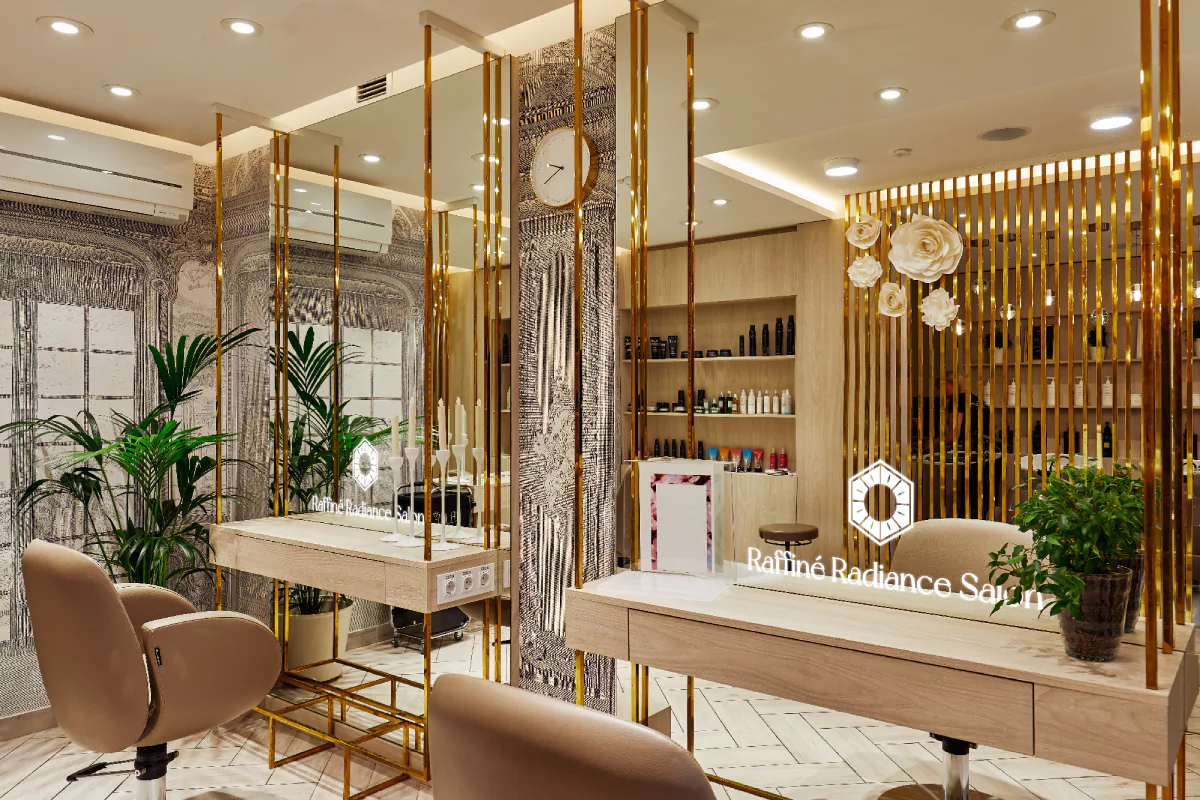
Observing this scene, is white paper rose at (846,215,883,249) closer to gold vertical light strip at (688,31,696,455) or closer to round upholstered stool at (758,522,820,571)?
gold vertical light strip at (688,31,696,455)

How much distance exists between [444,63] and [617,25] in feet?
2.56

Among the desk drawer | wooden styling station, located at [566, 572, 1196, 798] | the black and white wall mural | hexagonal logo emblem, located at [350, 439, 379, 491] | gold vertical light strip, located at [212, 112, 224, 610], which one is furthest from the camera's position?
gold vertical light strip, located at [212, 112, 224, 610]

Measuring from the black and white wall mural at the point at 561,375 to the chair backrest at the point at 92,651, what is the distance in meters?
1.15

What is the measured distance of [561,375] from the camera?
2.60m

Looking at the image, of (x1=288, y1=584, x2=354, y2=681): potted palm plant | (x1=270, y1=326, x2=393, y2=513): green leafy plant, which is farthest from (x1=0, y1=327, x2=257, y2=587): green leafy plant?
(x1=288, y1=584, x2=354, y2=681): potted palm plant

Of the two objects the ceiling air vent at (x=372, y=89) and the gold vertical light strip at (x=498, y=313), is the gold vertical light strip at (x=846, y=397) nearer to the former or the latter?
the gold vertical light strip at (x=498, y=313)

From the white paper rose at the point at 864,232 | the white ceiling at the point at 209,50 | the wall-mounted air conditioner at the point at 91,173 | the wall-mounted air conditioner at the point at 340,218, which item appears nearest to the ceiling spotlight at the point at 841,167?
the white paper rose at the point at 864,232

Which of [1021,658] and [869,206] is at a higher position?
[869,206]

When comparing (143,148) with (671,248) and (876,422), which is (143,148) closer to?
(671,248)

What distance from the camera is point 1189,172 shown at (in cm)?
168

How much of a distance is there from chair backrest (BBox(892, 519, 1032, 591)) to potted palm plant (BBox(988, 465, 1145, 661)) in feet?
0.71

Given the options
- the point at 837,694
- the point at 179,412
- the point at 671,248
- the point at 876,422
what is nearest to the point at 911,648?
the point at 837,694

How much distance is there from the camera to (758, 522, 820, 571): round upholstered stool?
6.94 ft

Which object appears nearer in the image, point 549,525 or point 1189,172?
point 1189,172
